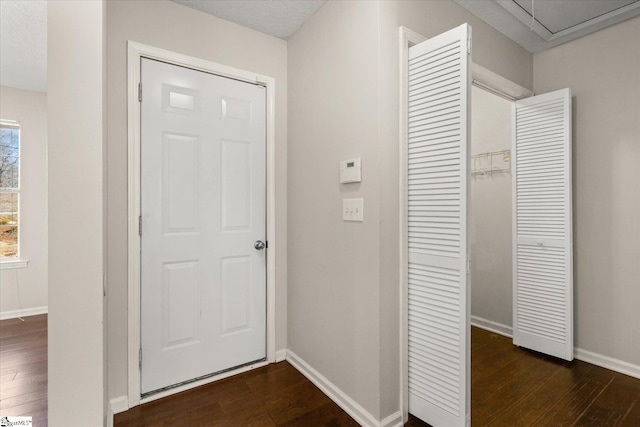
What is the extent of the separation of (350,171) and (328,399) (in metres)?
1.41

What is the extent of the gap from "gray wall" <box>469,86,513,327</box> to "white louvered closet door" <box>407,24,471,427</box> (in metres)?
1.83

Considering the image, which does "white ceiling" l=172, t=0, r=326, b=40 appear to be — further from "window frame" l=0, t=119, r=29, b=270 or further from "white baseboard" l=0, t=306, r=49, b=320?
"white baseboard" l=0, t=306, r=49, b=320

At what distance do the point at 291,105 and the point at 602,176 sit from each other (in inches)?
95.8

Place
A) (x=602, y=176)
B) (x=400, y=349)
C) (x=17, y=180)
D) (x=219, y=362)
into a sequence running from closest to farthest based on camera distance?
(x=400, y=349), (x=219, y=362), (x=602, y=176), (x=17, y=180)

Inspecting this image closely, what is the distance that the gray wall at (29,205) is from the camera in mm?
3682

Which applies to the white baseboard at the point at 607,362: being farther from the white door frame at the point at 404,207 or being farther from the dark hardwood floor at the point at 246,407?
the dark hardwood floor at the point at 246,407

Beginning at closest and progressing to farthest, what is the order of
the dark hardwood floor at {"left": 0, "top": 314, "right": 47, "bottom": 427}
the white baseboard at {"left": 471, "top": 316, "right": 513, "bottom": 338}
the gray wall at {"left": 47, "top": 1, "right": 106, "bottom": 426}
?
the gray wall at {"left": 47, "top": 1, "right": 106, "bottom": 426}, the dark hardwood floor at {"left": 0, "top": 314, "right": 47, "bottom": 427}, the white baseboard at {"left": 471, "top": 316, "right": 513, "bottom": 338}

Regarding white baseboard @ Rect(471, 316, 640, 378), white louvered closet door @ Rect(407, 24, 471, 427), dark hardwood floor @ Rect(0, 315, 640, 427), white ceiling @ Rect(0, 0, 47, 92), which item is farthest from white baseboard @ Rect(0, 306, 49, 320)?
white baseboard @ Rect(471, 316, 640, 378)

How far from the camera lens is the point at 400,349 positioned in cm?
178

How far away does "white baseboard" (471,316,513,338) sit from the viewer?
9.98 ft

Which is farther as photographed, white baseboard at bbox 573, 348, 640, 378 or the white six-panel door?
white baseboard at bbox 573, 348, 640, 378

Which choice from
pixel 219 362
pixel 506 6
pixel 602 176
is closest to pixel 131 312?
pixel 219 362

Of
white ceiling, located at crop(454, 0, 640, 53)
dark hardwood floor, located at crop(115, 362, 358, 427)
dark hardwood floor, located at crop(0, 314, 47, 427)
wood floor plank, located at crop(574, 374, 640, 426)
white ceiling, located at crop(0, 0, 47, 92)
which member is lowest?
dark hardwood floor, located at crop(0, 314, 47, 427)

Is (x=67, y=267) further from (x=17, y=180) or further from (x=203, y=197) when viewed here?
(x=17, y=180)
